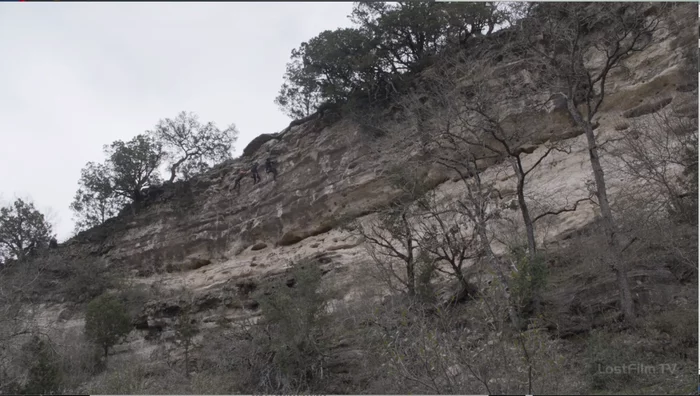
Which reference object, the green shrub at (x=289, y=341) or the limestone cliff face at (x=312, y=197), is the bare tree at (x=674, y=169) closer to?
the limestone cliff face at (x=312, y=197)

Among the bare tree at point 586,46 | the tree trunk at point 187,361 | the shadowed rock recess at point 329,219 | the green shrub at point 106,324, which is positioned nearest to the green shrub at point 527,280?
the shadowed rock recess at point 329,219

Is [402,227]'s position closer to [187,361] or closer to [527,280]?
[527,280]

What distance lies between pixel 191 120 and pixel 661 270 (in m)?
27.3

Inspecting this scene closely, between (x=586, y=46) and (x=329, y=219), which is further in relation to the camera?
(x=329, y=219)

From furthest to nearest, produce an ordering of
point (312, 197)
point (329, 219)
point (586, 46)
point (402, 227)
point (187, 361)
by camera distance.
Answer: point (312, 197), point (329, 219), point (187, 361), point (402, 227), point (586, 46)

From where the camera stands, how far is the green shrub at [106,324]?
19156mm

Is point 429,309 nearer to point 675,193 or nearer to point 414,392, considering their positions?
point 414,392

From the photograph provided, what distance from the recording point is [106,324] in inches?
→ 763

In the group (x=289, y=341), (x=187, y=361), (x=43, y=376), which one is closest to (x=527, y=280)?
(x=289, y=341)

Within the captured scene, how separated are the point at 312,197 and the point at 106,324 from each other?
9.39 metres

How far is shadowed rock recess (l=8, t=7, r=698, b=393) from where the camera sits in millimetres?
14514

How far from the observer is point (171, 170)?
32531 mm

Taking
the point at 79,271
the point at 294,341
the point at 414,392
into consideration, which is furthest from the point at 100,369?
the point at 414,392

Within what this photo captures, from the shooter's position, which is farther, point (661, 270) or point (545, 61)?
point (545, 61)
